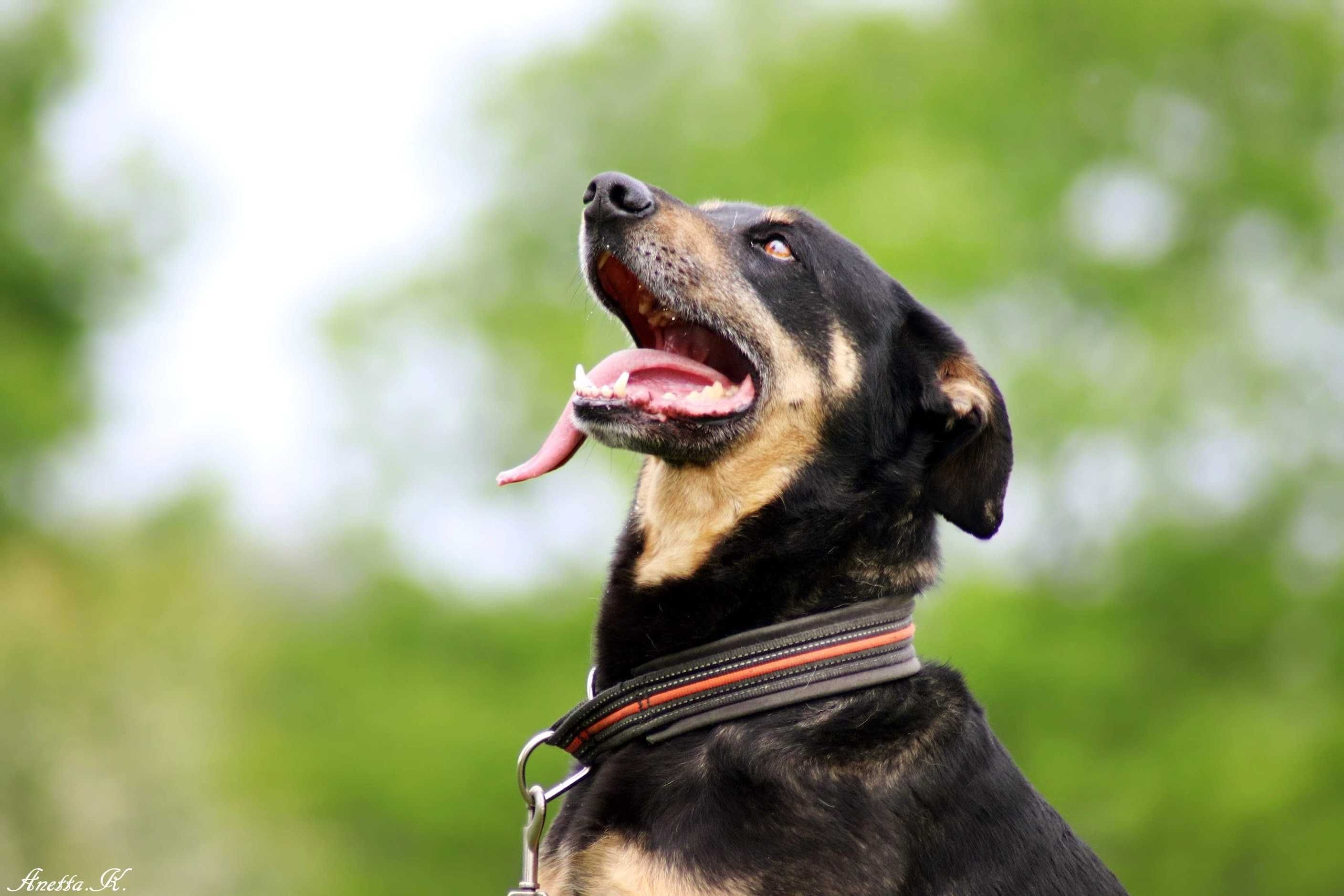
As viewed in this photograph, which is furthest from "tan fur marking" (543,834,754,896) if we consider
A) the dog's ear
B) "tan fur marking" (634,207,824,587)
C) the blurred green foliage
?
the blurred green foliage

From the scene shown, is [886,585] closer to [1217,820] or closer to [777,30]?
[1217,820]

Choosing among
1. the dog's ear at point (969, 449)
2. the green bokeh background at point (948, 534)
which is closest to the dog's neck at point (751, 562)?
the dog's ear at point (969, 449)

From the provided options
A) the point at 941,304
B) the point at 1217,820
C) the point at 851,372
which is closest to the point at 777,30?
the point at 941,304

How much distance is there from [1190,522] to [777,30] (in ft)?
29.1

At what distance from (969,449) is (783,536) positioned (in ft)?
2.24

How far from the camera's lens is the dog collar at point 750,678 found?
12.9 feet

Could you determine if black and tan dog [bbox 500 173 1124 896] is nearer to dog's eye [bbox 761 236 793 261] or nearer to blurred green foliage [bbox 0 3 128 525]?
dog's eye [bbox 761 236 793 261]

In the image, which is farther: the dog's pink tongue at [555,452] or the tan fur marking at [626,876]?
the dog's pink tongue at [555,452]

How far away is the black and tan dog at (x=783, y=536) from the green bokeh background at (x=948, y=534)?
450 inches

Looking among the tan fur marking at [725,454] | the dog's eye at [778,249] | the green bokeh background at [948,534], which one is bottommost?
the tan fur marking at [725,454]

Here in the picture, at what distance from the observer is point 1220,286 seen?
61.5 ft

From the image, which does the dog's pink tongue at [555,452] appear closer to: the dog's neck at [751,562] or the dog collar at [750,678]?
the dog's neck at [751,562]

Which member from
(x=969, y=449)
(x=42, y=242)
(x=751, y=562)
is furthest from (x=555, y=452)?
(x=42, y=242)

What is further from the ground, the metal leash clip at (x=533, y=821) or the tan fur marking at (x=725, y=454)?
the tan fur marking at (x=725, y=454)
